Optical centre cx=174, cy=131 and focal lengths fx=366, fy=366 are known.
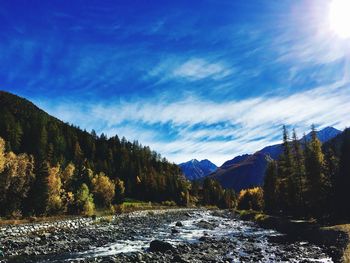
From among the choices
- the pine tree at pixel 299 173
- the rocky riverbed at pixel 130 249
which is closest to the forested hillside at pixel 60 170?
the rocky riverbed at pixel 130 249

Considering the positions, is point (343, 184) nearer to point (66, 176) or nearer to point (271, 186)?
point (271, 186)

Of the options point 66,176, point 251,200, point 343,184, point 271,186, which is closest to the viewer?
point 343,184

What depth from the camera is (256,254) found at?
31.2 meters

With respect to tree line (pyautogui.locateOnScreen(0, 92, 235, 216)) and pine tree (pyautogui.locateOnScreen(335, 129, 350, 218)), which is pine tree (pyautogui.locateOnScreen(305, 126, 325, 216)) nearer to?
pine tree (pyautogui.locateOnScreen(335, 129, 350, 218))

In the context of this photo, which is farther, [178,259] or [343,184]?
[343,184]

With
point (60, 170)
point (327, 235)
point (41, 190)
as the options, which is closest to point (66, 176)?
point (60, 170)

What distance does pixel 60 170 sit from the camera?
10012cm

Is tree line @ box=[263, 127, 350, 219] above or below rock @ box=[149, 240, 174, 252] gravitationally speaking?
above

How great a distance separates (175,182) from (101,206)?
6839cm

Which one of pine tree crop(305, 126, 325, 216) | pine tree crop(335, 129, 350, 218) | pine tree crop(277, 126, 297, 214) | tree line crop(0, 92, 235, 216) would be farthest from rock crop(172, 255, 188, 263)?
pine tree crop(277, 126, 297, 214)

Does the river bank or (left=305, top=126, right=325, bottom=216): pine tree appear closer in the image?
the river bank

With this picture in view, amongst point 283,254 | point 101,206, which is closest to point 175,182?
point 101,206

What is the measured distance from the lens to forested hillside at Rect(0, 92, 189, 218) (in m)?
68.3

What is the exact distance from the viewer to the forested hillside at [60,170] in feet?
224
